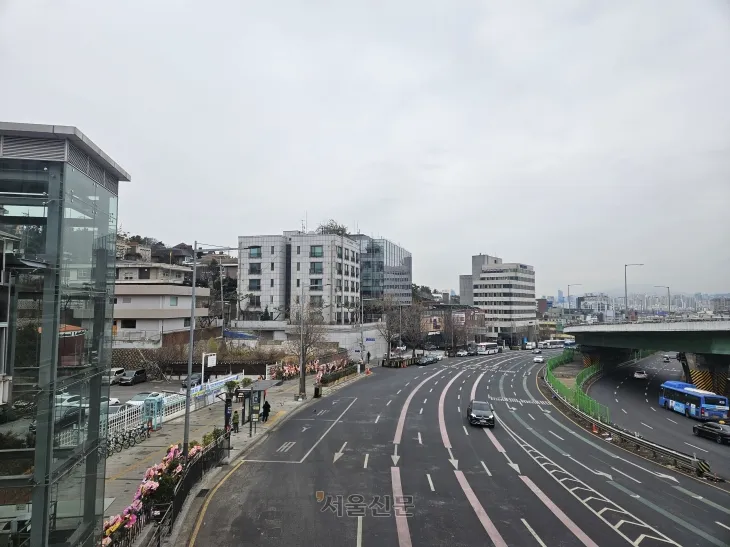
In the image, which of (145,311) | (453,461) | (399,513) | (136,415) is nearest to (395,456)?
(453,461)

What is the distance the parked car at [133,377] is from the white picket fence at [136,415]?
10369mm

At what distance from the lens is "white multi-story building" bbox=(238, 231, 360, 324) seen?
7850 cm

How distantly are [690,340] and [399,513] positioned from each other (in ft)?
138

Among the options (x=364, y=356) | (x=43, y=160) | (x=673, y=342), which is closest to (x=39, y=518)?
(x=43, y=160)

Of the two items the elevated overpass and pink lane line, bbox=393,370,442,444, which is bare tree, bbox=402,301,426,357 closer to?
the elevated overpass

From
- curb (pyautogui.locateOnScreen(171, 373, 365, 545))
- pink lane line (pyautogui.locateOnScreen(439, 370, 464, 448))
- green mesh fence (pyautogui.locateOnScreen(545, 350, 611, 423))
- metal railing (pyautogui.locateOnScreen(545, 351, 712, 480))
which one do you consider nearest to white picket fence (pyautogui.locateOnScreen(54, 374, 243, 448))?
curb (pyautogui.locateOnScreen(171, 373, 365, 545))

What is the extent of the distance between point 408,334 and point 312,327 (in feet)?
127

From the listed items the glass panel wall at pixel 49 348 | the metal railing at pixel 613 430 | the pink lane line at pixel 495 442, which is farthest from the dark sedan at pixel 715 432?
the glass panel wall at pixel 49 348

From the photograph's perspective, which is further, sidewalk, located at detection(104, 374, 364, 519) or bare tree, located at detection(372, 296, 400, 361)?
bare tree, located at detection(372, 296, 400, 361)

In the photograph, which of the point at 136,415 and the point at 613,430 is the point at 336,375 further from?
the point at 613,430

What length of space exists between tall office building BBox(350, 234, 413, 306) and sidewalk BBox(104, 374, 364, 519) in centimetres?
6228

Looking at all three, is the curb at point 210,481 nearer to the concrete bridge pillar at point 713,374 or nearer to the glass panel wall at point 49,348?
the glass panel wall at point 49,348

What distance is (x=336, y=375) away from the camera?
48.6m

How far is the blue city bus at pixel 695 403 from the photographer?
37375mm
